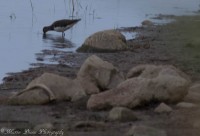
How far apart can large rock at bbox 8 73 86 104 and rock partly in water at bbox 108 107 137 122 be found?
119 centimetres

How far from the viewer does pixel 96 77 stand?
29.0ft

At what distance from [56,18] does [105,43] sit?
23.4 feet

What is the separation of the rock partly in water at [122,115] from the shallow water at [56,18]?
4.85 meters

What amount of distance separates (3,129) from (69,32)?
1311cm

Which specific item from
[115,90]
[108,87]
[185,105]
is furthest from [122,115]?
[108,87]

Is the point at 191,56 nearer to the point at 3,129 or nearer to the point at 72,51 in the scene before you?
the point at 72,51

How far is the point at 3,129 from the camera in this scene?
6.59 meters

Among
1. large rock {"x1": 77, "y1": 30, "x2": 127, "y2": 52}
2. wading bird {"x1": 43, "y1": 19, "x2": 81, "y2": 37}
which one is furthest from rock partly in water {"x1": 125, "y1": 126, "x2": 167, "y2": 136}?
wading bird {"x1": 43, "y1": 19, "x2": 81, "y2": 37}

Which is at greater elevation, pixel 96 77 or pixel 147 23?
pixel 96 77

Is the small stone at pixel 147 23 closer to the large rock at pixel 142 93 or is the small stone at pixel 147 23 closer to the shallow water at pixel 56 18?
the shallow water at pixel 56 18

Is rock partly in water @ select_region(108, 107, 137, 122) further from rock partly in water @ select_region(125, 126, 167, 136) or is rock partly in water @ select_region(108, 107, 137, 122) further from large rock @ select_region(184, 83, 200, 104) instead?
large rock @ select_region(184, 83, 200, 104)

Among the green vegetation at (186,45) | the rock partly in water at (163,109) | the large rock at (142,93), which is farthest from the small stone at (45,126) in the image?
the green vegetation at (186,45)

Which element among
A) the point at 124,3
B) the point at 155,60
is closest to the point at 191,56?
the point at 155,60

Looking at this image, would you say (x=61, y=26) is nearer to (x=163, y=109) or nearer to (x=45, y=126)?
(x=163, y=109)
